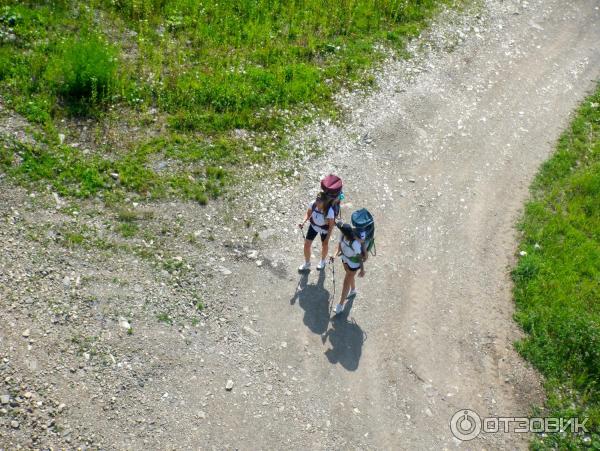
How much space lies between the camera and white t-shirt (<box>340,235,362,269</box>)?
36.0 ft

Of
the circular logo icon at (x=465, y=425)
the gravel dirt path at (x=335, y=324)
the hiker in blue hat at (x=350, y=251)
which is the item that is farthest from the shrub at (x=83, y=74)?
the circular logo icon at (x=465, y=425)

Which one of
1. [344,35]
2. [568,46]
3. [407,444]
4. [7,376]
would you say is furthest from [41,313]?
[568,46]

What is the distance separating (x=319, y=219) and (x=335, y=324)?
2.10 metres

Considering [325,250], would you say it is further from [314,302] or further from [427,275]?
[427,275]

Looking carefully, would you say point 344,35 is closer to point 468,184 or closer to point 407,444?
point 468,184

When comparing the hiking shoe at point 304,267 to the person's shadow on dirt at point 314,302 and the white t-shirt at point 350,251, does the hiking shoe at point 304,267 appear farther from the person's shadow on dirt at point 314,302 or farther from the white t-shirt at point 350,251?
the white t-shirt at point 350,251

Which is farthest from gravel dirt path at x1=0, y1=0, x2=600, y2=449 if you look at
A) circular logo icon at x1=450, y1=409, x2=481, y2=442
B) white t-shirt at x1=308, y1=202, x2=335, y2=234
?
white t-shirt at x1=308, y1=202, x2=335, y2=234

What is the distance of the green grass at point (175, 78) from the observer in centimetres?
1373

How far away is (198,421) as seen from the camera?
10352 millimetres

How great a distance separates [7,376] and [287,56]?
36.4ft

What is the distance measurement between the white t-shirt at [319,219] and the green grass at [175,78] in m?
2.94

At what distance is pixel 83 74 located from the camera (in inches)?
574

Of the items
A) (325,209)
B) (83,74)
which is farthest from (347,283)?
(83,74)

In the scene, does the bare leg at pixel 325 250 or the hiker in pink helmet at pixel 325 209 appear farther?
the bare leg at pixel 325 250
